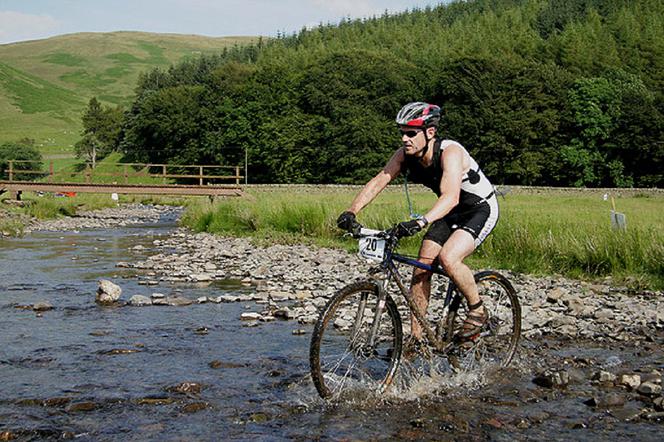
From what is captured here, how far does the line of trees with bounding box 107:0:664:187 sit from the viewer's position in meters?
88.3

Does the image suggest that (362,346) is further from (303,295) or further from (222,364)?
(303,295)

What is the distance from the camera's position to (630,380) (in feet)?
22.5

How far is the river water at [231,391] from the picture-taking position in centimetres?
570

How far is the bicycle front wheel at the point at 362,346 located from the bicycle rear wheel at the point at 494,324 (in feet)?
3.10

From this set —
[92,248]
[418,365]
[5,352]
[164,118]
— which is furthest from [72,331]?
[164,118]

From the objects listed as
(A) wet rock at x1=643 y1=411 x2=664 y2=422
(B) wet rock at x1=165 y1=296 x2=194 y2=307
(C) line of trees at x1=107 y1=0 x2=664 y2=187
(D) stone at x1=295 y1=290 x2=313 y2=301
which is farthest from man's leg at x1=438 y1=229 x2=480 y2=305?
(C) line of trees at x1=107 y1=0 x2=664 y2=187

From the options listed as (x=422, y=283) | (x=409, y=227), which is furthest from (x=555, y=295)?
(x=409, y=227)

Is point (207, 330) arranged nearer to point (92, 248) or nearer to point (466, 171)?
point (466, 171)

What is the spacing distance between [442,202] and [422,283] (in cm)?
102

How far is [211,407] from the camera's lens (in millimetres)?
6262

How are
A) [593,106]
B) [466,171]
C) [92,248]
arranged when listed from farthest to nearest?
[593,106], [92,248], [466,171]

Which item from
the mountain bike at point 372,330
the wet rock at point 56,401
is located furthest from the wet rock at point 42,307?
the mountain bike at point 372,330

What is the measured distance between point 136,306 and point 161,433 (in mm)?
6192

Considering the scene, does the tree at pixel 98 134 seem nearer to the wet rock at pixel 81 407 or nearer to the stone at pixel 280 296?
the stone at pixel 280 296
